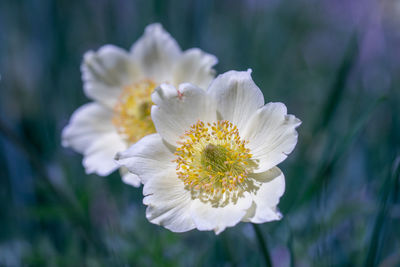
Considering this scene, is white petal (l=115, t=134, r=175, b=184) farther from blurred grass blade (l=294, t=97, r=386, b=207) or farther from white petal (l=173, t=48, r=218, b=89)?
blurred grass blade (l=294, t=97, r=386, b=207)

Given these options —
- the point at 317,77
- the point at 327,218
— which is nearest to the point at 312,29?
the point at 317,77

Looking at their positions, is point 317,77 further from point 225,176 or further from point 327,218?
point 225,176

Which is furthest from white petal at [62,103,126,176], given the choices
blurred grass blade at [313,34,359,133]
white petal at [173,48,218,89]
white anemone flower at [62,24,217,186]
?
blurred grass blade at [313,34,359,133]

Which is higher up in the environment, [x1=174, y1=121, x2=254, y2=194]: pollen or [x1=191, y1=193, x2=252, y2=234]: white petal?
[x1=174, y1=121, x2=254, y2=194]: pollen

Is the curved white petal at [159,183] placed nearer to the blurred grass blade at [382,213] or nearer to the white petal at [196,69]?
the white petal at [196,69]

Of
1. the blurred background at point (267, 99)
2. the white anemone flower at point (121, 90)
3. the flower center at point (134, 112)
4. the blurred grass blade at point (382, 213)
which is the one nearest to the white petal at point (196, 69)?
the white anemone flower at point (121, 90)

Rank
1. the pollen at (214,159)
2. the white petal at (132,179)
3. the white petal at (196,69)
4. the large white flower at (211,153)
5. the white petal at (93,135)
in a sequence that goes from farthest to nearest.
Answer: the white petal at (93,135), the white petal at (196,69), the white petal at (132,179), the pollen at (214,159), the large white flower at (211,153)

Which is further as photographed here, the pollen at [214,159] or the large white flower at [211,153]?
the pollen at [214,159]

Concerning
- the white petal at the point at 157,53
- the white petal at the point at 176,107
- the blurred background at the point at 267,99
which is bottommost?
the blurred background at the point at 267,99
